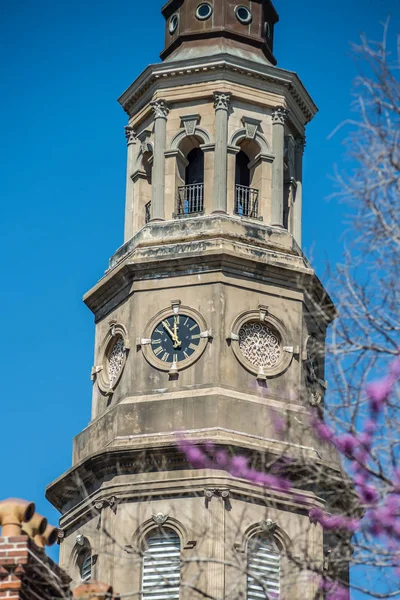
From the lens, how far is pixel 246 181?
60.3 meters

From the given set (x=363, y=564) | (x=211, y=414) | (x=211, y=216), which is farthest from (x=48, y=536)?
(x=211, y=216)

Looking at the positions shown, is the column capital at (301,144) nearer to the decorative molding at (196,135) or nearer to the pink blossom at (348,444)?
the decorative molding at (196,135)

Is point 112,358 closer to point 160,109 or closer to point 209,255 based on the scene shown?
point 209,255

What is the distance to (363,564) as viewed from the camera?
26531 mm

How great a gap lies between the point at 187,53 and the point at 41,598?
30.1 m

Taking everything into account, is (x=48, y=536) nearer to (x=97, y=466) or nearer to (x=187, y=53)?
(x=97, y=466)

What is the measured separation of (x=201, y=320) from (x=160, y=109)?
24.1ft

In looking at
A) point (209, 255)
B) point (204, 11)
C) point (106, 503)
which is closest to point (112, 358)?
point (209, 255)

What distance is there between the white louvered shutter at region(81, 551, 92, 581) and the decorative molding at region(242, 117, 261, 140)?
1273 cm

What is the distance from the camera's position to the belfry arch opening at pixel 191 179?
193ft

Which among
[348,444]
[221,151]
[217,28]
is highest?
[217,28]

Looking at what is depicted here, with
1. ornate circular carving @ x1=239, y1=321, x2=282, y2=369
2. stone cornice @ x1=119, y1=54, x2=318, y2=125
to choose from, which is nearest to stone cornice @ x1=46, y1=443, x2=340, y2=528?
ornate circular carving @ x1=239, y1=321, x2=282, y2=369

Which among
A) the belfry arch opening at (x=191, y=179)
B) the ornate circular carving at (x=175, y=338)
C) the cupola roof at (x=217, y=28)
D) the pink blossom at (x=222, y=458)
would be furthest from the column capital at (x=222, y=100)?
the pink blossom at (x=222, y=458)

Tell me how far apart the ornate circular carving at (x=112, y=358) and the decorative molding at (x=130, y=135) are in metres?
6.52
